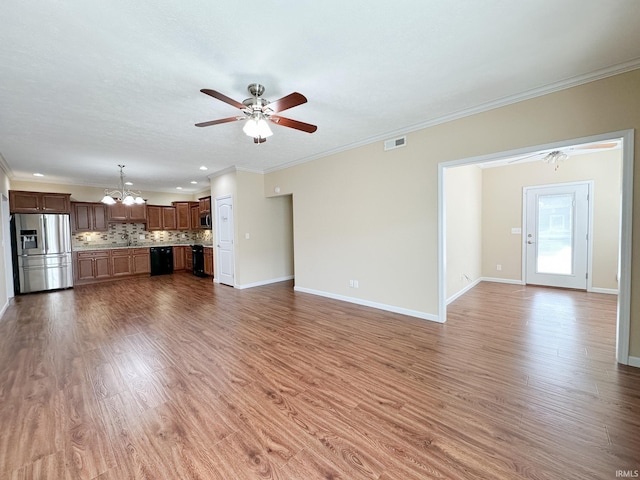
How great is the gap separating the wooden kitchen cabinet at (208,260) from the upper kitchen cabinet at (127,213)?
2491 mm

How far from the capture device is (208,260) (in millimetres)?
7469

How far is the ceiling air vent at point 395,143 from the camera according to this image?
12.7 ft

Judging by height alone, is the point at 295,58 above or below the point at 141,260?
above

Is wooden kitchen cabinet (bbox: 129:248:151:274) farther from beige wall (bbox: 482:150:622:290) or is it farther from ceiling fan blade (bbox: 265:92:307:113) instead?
beige wall (bbox: 482:150:622:290)

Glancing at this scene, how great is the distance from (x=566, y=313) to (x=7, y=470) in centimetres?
586

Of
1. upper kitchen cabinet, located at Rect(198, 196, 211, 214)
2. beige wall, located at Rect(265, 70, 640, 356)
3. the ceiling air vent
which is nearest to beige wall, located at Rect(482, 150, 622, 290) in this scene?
beige wall, located at Rect(265, 70, 640, 356)

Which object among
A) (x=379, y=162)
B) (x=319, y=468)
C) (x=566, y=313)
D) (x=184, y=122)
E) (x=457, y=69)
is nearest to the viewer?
(x=319, y=468)

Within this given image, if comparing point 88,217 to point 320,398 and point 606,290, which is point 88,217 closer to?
→ point 320,398

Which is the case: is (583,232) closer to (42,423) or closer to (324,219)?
(324,219)

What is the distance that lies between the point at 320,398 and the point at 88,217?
837cm

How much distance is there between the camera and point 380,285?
4.29 m

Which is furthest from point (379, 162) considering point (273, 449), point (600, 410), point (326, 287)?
point (273, 449)

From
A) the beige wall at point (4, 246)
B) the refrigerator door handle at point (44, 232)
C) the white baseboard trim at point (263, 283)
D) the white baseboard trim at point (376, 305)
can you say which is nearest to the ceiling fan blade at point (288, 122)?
the white baseboard trim at point (376, 305)

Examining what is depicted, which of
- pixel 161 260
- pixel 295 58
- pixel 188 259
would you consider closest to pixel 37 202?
pixel 161 260
